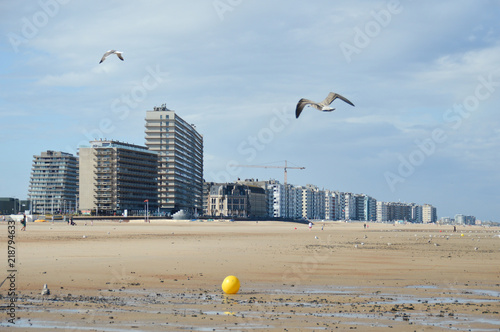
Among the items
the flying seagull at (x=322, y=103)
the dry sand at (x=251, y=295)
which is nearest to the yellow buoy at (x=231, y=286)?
the dry sand at (x=251, y=295)

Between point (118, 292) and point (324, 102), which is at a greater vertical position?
point (324, 102)

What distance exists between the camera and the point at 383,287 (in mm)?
18938

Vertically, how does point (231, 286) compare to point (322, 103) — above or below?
below

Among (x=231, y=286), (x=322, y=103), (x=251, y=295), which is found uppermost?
(x=322, y=103)

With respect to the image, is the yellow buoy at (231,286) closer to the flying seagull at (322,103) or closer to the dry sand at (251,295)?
the dry sand at (251,295)

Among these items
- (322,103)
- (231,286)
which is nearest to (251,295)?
(231,286)

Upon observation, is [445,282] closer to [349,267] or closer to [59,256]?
[349,267]

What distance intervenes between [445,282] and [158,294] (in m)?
10.1

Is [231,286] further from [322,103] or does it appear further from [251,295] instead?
[322,103]

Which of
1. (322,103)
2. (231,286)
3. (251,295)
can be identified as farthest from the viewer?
(322,103)

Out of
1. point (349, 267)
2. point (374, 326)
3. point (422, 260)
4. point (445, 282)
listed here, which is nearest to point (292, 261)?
point (349, 267)

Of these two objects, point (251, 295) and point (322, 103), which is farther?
point (322, 103)

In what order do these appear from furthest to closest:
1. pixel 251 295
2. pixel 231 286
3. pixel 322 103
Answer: pixel 322 103 → pixel 251 295 → pixel 231 286

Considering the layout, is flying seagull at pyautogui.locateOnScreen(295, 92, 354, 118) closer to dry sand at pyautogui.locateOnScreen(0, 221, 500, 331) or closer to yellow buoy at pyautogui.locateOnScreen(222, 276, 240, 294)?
dry sand at pyautogui.locateOnScreen(0, 221, 500, 331)
